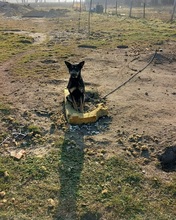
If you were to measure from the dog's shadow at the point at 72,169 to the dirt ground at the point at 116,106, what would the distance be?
40mm

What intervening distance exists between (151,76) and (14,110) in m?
5.45

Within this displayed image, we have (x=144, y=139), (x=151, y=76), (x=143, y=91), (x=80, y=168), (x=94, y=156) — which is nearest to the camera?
(x=80, y=168)

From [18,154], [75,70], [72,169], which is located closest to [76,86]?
[75,70]

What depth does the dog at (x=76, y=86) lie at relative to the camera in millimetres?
6820

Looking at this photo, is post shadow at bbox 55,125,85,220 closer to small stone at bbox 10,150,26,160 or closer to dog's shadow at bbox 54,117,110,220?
dog's shadow at bbox 54,117,110,220

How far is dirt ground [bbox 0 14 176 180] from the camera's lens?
631cm

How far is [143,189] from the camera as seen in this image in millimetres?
5125

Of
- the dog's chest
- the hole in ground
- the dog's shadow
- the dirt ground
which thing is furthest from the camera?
the dog's chest

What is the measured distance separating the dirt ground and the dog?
517mm

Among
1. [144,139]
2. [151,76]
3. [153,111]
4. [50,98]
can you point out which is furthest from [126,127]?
[151,76]

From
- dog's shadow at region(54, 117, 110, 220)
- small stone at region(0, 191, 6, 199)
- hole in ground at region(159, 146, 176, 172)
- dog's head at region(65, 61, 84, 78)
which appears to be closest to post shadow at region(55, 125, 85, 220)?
dog's shadow at region(54, 117, 110, 220)

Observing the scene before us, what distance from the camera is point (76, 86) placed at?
698 centimetres

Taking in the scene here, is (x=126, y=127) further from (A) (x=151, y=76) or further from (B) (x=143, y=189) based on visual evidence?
(A) (x=151, y=76)

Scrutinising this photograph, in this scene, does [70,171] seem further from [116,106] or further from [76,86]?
[116,106]
